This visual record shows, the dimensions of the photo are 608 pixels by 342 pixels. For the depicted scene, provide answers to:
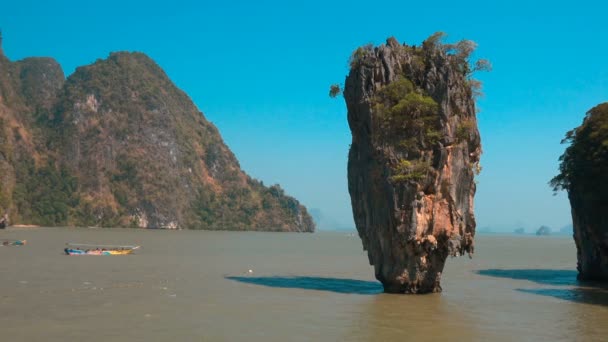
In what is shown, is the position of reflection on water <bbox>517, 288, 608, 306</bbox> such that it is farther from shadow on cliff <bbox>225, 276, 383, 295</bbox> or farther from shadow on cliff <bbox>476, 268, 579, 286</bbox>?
shadow on cliff <bbox>225, 276, 383, 295</bbox>

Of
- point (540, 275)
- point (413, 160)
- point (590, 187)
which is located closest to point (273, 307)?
point (413, 160)

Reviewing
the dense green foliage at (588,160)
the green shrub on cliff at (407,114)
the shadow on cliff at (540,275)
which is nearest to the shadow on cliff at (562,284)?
the shadow on cliff at (540,275)

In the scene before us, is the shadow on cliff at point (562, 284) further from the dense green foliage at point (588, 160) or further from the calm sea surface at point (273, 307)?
the dense green foliage at point (588, 160)

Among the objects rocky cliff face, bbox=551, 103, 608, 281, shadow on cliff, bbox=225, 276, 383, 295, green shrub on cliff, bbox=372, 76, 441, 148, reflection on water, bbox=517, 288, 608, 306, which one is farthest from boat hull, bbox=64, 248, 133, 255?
rocky cliff face, bbox=551, 103, 608, 281

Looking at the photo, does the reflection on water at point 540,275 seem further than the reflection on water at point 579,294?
Yes

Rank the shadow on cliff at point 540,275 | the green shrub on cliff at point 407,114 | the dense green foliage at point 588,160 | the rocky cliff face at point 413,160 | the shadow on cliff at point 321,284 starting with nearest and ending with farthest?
the rocky cliff face at point 413,160
the green shrub on cliff at point 407,114
the shadow on cliff at point 321,284
the dense green foliage at point 588,160
the shadow on cliff at point 540,275

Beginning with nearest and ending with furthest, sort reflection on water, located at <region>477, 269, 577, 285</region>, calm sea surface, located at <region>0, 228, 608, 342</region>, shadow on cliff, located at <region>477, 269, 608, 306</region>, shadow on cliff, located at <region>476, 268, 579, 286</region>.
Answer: calm sea surface, located at <region>0, 228, 608, 342</region> → shadow on cliff, located at <region>477, 269, 608, 306</region> → shadow on cliff, located at <region>476, 268, 579, 286</region> → reflection on water, located at <region>477, 269, 577, 285</region>

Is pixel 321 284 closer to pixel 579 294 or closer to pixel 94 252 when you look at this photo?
pixel 579 294
